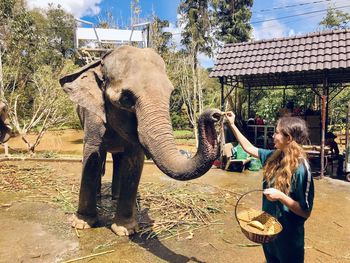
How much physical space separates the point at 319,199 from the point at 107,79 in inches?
191

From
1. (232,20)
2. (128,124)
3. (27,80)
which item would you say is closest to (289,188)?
(128,124)

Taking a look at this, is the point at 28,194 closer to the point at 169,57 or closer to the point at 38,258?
the point at 38,258

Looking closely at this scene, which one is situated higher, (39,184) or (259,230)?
(259,230)

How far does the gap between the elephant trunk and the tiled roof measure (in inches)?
247

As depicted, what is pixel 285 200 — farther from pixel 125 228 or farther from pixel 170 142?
pixel 125 228

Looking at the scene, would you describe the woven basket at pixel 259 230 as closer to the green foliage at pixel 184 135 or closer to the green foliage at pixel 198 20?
the green foliage at pixel 184 135

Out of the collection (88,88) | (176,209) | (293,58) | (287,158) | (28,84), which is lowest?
(176,209)

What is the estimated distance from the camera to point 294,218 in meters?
2.80

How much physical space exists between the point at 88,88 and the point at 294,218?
2846 millimetres

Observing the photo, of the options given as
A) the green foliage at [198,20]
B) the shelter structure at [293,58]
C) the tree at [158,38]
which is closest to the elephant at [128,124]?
the shelter structure at [293,58]

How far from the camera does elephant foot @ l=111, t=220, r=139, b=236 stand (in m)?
4.75

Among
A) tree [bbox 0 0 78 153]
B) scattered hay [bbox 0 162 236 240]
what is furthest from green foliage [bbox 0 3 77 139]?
scattered hay [bbox 0 162 236 240]

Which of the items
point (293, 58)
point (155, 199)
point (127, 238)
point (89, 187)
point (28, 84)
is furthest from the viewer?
point (28, 84)

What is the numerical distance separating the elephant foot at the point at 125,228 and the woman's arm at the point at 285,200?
8.63 ft
